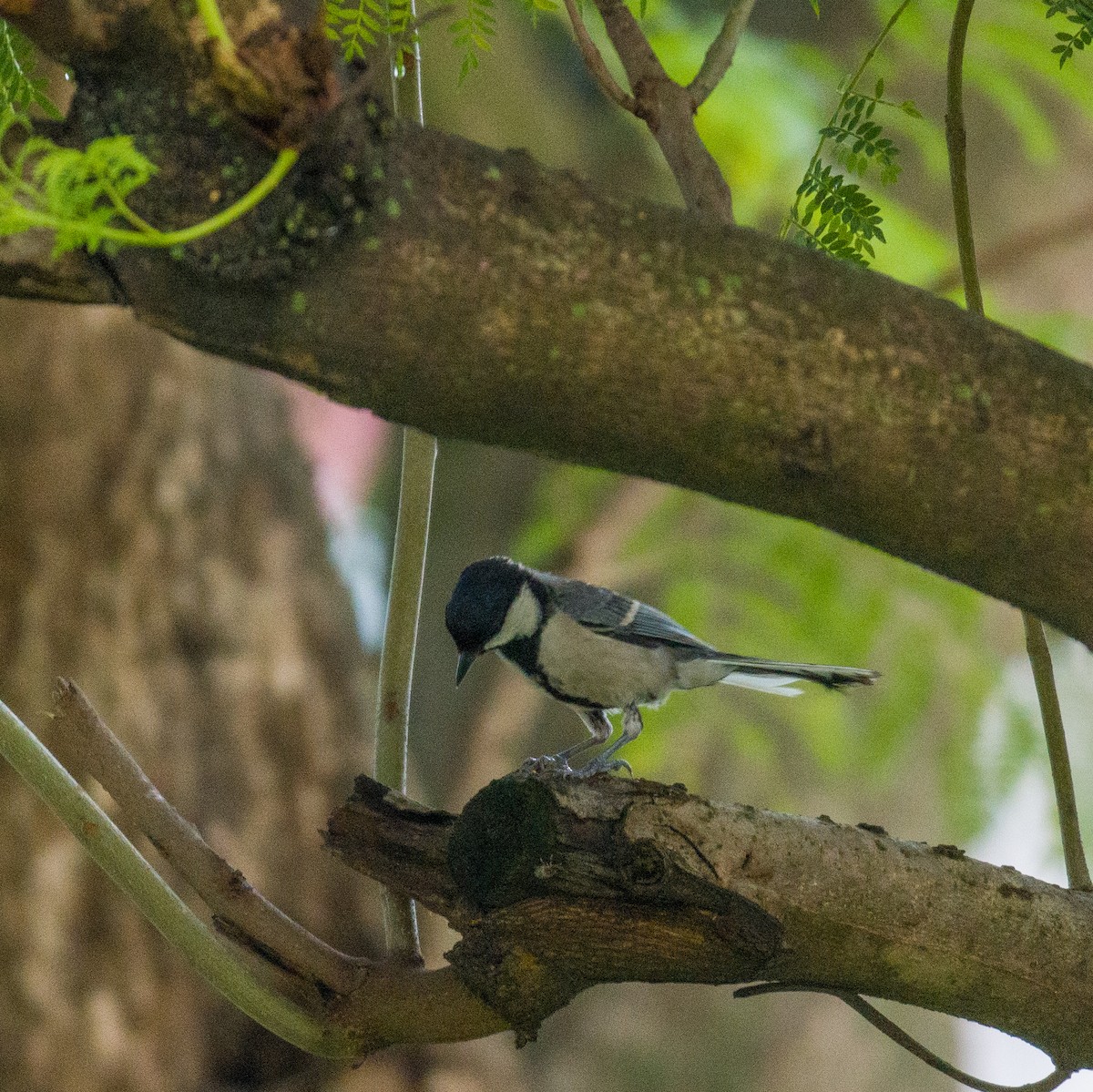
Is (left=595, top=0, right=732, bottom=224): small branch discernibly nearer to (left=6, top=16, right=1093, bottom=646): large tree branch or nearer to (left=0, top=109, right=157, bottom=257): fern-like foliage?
(left=6, top=16, right=1093, bottom=646): large tree branch

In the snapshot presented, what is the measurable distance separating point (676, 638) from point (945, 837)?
1.99m

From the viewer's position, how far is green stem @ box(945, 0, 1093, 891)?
994 mm

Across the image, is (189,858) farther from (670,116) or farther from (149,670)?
(149,670)

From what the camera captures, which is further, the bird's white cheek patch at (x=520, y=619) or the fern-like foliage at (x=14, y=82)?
the bird's white cheek patch at (x=520, y=619)

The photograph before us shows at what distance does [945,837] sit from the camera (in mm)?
3186

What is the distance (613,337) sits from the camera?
708mm

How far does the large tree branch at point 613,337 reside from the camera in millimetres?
673

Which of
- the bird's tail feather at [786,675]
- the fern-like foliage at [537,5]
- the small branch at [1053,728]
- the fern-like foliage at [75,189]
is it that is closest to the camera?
the fern-like foliage at [75,189]

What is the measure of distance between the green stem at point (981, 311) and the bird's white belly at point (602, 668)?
509 mm

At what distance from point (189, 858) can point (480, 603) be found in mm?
574

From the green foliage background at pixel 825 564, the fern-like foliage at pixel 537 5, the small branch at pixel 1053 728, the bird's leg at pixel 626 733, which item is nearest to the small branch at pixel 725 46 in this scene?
the fern-like foliage at pixel 537 5

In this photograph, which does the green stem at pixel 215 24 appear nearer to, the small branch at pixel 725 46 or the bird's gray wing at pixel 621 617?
the small branch at pixel 725 46

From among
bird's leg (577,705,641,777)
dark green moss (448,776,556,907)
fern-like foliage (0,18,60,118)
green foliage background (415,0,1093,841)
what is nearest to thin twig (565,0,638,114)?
fern-like foliage (0,18,60,118)

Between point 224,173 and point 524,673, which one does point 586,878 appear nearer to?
point 224,173
